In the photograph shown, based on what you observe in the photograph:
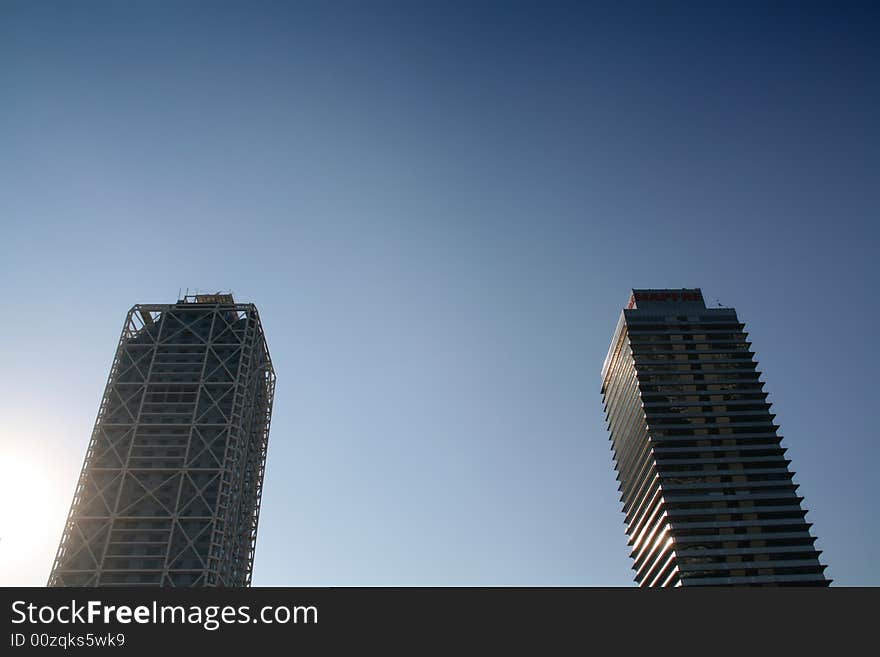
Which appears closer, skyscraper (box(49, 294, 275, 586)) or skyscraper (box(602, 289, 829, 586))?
skyscraper (box(49, 294, 275, 586))

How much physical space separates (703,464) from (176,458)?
118049 mm

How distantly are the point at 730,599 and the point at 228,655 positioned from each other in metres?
17.2

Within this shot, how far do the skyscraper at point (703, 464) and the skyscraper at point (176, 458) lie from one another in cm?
9397

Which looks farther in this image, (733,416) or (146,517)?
(733,416)

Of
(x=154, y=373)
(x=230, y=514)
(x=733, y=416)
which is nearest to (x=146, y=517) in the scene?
(x=230, y=514)

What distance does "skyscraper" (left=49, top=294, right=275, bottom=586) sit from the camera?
359 feet

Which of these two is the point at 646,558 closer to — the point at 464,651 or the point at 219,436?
the point at 219,436

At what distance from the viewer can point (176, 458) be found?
119 m

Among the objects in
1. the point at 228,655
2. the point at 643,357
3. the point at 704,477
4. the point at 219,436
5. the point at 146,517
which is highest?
the point at 643,357

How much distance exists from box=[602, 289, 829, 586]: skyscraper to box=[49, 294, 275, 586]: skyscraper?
93970mm

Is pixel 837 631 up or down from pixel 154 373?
down

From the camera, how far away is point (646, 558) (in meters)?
176

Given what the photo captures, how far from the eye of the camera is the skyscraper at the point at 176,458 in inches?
4311

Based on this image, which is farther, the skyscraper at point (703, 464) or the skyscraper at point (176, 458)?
the skyscraper at point (703, 464)
